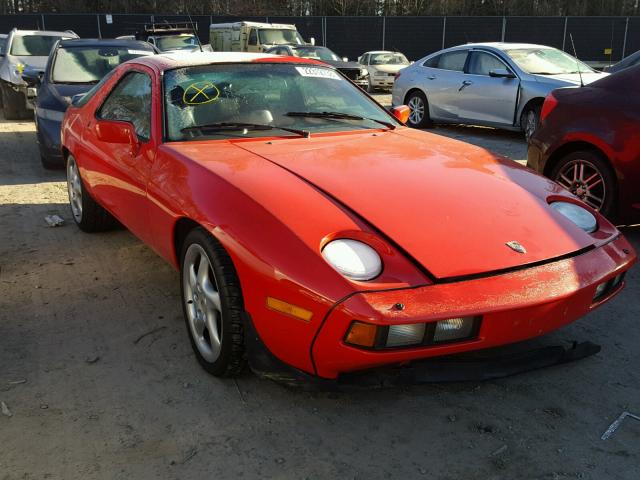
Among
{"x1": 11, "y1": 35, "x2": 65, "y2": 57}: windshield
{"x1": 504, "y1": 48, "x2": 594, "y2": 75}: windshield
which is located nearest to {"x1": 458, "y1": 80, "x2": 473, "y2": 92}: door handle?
{"x1": 504, "y1": 48, "x2": 594, "y2": 75}: windshield

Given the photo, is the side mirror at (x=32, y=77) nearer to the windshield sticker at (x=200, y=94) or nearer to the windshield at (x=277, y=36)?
the windshield sticker at (x=200, y=94)

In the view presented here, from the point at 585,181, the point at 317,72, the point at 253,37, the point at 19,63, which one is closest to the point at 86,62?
the point at 19,63

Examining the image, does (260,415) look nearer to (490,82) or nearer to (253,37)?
(490,82)

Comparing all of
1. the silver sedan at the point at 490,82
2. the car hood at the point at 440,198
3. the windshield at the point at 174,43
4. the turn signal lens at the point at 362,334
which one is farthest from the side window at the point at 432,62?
the turn signal lens at the point at 362,334

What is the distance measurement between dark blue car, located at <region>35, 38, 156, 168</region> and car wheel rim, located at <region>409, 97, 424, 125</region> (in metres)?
4.63

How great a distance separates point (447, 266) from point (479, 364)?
1.47ft

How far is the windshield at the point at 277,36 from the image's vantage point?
19578mm

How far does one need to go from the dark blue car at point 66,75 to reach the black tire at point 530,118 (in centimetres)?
542

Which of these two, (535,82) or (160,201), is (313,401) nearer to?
(160,201)

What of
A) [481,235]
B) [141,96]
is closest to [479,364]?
[481,235]

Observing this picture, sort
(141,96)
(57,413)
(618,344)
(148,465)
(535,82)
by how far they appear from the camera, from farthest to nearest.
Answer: (535,82) < (141,96) < (618,344) < (57,413) < (148,465)

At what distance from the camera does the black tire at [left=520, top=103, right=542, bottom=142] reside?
9.08 meters

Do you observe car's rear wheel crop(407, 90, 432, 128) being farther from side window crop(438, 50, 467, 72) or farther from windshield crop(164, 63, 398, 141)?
windshield crop(164, 63, 398, 141)

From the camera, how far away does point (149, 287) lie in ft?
12.8
